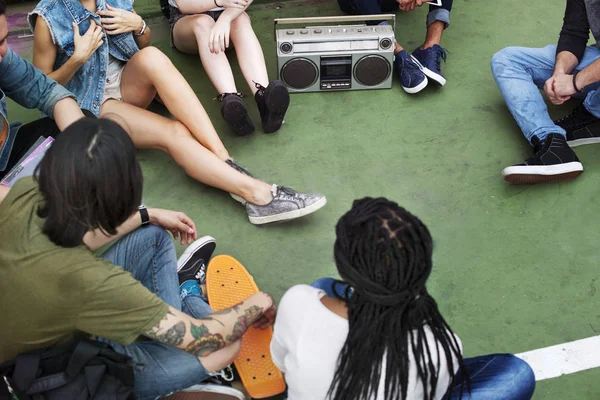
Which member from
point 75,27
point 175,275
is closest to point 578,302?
point 175,275

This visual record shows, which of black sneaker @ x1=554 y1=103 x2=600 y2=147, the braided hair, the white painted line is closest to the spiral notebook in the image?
the braided hair

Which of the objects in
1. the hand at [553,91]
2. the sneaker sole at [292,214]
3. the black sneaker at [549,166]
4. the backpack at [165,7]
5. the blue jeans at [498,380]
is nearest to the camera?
the blue jeans at [498,380]

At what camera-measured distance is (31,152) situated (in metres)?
2.27

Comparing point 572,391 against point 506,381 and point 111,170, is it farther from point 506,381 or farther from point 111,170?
point 111,170

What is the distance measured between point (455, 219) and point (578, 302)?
20.4 inches

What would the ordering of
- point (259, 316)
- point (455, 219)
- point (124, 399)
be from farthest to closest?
point (455, 219) < point (259, 316) < point (124, 399)

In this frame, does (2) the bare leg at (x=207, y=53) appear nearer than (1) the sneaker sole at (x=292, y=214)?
No

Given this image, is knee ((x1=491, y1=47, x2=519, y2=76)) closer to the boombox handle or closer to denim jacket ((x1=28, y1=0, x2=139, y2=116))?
the boombox handle

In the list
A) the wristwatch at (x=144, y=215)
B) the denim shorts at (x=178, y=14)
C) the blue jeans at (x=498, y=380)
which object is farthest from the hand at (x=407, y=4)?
the blue jeans at (x=498, y=380)

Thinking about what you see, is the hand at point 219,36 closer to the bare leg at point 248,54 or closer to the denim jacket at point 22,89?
the bare leg at point 248,54

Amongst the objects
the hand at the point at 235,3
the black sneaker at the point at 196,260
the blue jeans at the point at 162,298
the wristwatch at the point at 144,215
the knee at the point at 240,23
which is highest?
the hand at the point at 235,3

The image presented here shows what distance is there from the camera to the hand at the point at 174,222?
216cm

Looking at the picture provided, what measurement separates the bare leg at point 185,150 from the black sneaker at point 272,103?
1.17 feet

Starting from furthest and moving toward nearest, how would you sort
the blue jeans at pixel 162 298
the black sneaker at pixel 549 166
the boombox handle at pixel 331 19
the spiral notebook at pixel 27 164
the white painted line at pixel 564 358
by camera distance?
the boombox handle at pixel 331 19
the black sneaker at pixel 549 166
the spiral notebook at pixel 27 164
the white painted line at pixel 564 358
the blue jeans at pixel 162 298
